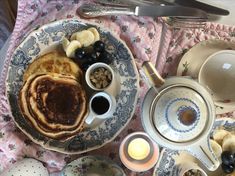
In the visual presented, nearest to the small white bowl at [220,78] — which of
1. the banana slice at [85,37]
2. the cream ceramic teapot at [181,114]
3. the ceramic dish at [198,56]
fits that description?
the ceramic dish at [198,56]

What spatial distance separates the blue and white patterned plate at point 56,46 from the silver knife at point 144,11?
3cm

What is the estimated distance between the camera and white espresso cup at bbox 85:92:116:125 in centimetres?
101

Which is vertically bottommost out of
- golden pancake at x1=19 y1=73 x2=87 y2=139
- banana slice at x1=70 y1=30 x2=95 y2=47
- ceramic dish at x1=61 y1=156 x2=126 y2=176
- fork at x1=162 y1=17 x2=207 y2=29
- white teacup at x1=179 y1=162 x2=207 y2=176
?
ceramic dish at x1=61 y1=156 x2=126 y2=176

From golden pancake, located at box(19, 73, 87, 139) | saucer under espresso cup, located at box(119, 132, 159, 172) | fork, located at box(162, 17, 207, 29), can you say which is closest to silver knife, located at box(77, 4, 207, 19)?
fork, located at box(162, 17, 207, 29)

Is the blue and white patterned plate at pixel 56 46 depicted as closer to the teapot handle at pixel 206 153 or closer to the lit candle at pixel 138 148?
the lit candle at pixel 138 148

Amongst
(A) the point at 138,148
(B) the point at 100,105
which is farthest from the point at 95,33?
(A) the point at 138,148

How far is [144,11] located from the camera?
1.02 meters

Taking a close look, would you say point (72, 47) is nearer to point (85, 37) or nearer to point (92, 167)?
point (85, 37)

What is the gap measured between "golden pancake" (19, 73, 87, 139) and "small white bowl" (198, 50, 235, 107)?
0.25 meters

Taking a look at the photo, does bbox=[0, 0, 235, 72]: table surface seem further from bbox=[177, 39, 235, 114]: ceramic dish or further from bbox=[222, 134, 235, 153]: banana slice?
bbox=[222, 134, 235, 153]: banana slice

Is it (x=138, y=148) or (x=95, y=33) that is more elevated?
(x=95, y=33)

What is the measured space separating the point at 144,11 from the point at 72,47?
0.53ft

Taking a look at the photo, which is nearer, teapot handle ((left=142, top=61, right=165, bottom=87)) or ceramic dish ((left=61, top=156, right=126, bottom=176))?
teapot handle ((left=142, top=61, right=165, bottom=87))

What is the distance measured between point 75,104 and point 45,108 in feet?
0.20
